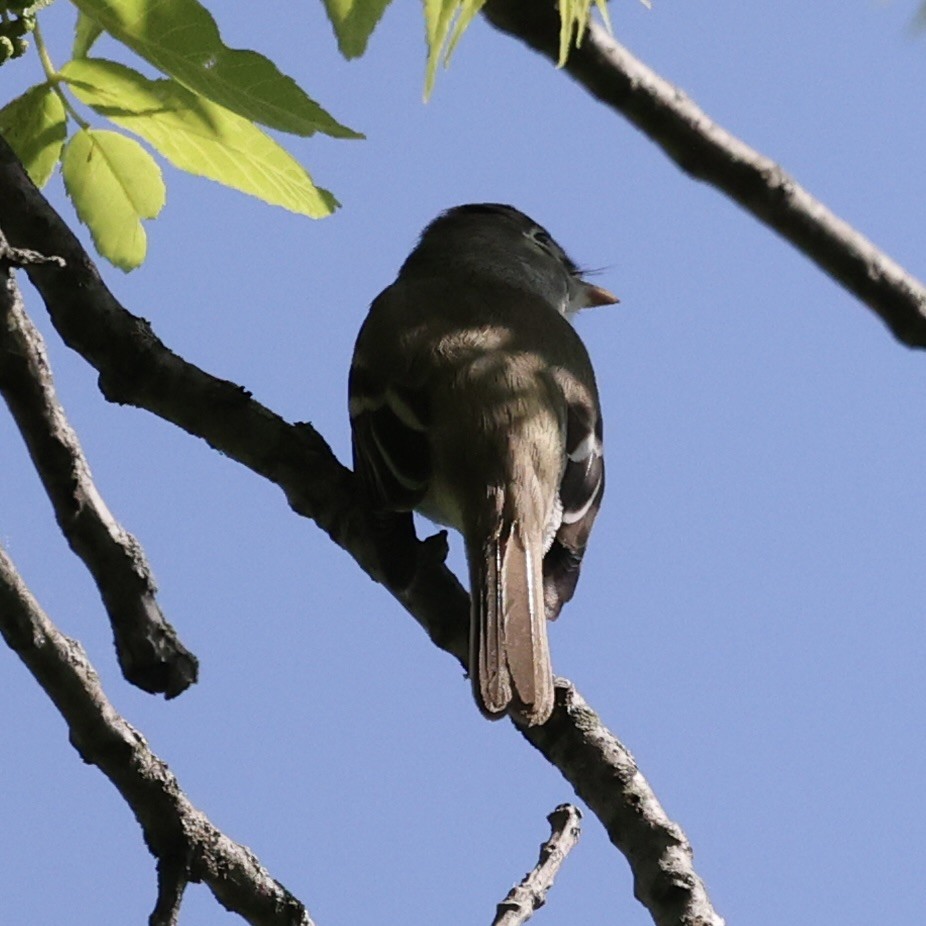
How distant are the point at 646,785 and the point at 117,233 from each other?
1549 millimetres

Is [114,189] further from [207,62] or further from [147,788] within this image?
[147,788]

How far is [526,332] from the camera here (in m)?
5.20

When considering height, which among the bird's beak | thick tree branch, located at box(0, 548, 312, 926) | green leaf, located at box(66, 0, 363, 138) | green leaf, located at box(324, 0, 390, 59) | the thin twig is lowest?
thick tree branch, located at box(0, 548, 312, 926)

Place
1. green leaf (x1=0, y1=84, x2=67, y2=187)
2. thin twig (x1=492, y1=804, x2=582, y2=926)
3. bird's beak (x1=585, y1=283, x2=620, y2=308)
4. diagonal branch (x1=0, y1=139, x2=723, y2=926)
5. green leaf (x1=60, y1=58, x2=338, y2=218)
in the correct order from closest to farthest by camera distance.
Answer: green leaf (x1=60, y1=58, x2=338, y2=218), green leaf (x1=0, y1=84, x2=67, y2=187), diagonal branch (x1=0, y1=139, x2=723, y2=926), thin twig (x1=492, y1=804, x2=582, y2=926), bird's beak (x1=585, y1=283, x2=620, y2=308)

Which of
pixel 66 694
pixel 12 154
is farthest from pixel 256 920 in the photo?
pixel 12 154

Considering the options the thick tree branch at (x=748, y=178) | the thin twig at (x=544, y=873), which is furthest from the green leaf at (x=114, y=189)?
the thin twig at (x=544, y=873)

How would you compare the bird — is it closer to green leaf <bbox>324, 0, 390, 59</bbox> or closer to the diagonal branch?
the diagonal branch

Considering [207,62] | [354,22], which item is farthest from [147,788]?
[354,22]

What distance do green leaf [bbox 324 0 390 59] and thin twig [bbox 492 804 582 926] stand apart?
176 cm

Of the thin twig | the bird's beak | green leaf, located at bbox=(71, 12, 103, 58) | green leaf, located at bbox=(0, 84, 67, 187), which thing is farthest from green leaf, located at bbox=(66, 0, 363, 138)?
A: the bird's beak

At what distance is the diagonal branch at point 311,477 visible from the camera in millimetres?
2930

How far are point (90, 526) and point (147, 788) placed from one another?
0.53 m

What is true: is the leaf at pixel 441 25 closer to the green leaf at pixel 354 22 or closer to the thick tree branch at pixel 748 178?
the green leaf at pixel 354 22

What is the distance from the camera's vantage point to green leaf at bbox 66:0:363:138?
227 centimetres
